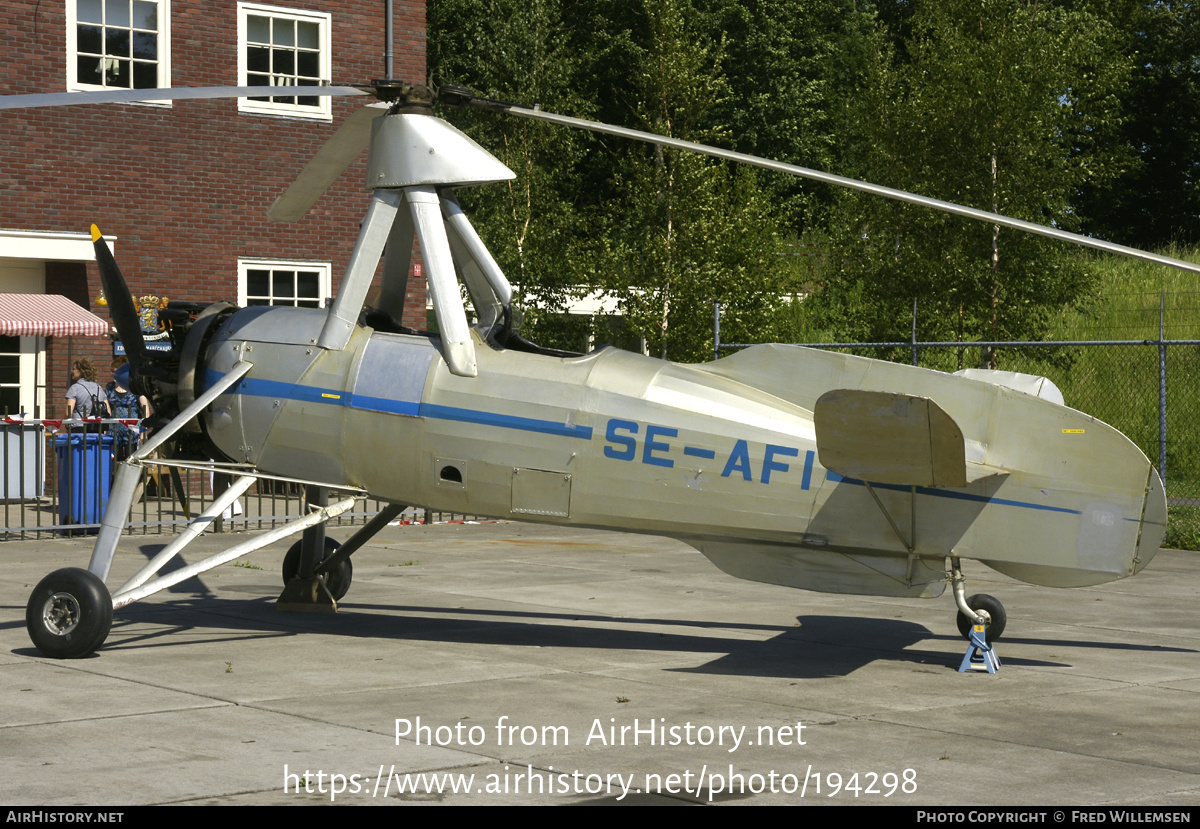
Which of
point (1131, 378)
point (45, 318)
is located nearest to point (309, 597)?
point (45, 318)

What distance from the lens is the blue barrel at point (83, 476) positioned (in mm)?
16750

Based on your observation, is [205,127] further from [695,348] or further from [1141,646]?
[1141,646]

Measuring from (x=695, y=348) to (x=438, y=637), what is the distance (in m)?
16.3

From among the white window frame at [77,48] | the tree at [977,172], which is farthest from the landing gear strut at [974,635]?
the white window frame at [77,48]

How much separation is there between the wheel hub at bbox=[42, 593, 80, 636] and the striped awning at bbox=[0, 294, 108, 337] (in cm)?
1168

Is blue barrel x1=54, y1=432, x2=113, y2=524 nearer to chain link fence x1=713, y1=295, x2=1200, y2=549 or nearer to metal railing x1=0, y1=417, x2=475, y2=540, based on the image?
metal railing x1=0, y1=417, x2=475, y2=540

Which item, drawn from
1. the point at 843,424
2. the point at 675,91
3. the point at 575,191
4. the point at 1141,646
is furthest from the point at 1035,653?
the point at 575,191

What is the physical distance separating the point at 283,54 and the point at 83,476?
30.7ft

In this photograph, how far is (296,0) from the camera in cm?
2317

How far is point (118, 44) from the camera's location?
2166 centimetres

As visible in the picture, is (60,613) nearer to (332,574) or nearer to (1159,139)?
(332,574)

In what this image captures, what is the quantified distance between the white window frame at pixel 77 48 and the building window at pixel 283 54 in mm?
1180

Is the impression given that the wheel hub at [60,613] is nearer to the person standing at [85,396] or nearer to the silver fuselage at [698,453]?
the silver fuselage at [698,453]
